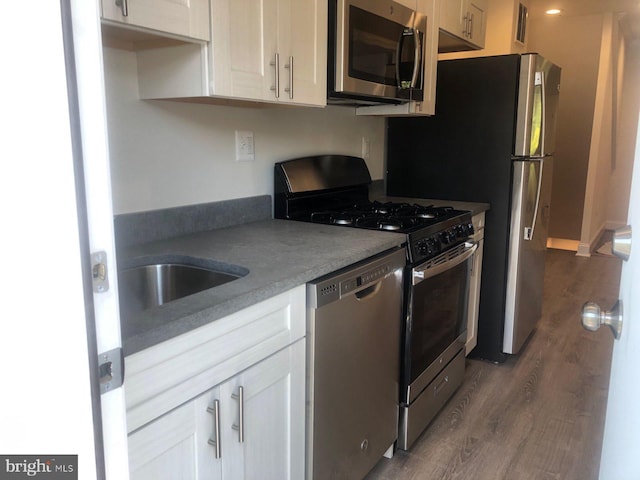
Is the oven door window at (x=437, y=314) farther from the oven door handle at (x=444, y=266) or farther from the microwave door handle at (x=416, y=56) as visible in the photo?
the microwave door handle at (x=416, y=56)

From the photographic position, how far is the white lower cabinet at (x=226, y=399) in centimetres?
98

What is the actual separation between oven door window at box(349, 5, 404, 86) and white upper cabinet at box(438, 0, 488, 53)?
1.66 feet

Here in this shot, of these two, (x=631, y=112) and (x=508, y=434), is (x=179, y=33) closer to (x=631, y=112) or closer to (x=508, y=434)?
(x=508, y=434)

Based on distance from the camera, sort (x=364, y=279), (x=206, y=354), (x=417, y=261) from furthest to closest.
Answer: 1. (x=417, y=261)
2. (x=364, y=279)
3. (x=206, y=354)

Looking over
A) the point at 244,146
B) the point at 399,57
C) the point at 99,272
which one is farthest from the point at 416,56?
the point at 99,272

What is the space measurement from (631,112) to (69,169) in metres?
7.68

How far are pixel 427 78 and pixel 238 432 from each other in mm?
1949

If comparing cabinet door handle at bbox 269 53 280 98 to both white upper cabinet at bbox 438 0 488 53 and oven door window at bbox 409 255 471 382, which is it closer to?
oven door window at bbox 409 255 471 382

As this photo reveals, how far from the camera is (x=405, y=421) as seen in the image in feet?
6.70

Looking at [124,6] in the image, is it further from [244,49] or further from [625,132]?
[625,132]

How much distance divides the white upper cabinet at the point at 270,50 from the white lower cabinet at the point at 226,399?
66 centimetres

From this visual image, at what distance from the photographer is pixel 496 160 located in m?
2.78

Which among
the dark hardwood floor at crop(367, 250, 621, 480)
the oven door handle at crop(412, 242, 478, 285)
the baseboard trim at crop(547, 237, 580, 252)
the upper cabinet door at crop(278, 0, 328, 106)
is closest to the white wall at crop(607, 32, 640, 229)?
the baseboard trim at crop(547, 237, 580, 252)

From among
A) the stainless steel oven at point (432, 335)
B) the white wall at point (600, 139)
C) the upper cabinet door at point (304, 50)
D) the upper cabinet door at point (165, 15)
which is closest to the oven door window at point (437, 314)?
the stainless steel oven at point (432, 335)
